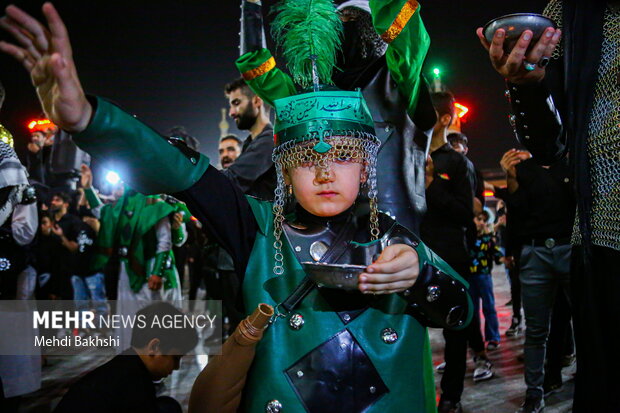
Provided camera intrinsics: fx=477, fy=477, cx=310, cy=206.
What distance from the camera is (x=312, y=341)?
170 cm

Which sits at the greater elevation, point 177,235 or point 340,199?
point 177,235

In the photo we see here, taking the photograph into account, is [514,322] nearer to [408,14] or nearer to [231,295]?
[231,295]

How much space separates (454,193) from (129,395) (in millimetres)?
3026

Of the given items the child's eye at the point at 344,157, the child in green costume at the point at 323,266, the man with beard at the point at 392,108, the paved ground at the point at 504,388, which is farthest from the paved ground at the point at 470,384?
the child's eye at the point at 344,157

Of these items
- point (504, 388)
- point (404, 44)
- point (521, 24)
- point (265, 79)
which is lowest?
point (504, 388)

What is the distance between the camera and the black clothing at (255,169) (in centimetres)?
369

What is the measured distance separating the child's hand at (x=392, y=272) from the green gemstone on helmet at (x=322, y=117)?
1.59 feet

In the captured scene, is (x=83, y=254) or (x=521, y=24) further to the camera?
(x=83, y=254)

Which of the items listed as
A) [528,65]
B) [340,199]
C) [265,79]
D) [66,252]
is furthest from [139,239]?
[528,65]

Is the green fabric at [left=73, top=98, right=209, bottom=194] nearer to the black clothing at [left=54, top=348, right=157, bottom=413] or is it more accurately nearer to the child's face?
the child's face

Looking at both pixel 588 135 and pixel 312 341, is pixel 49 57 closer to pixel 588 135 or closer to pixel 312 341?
pixel 312 341

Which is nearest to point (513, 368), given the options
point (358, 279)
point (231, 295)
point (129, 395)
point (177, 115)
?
point (231, 295)

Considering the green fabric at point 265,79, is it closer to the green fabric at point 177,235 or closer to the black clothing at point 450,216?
the black clothing at point 450,216

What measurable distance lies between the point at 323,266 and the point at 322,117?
0.62 m
